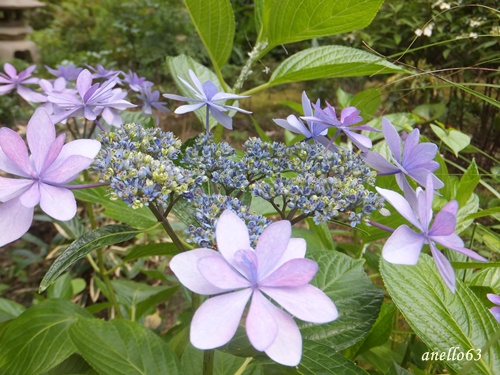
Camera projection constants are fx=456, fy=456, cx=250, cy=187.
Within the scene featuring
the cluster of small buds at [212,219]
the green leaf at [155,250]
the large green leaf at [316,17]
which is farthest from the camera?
the green leaf at [155,250]

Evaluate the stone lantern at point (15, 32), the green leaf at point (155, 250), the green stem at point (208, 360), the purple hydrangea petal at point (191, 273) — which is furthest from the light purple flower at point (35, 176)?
the stone lantern at point (15, 32)

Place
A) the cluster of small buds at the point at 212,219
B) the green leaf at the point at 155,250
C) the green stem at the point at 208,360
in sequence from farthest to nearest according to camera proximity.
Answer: the green leaf at the point at 155,250 < the green stem at the point at 208,360 < the cluster of small buds at the point at 212,219

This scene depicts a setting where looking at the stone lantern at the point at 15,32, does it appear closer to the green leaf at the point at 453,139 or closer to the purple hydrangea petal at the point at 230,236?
the green leaf at the point at 453,139

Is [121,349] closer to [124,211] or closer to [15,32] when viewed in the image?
[124,211]

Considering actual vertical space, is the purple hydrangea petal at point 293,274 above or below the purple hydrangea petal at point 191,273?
above

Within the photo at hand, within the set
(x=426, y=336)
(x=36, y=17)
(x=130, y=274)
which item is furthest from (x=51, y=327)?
(x=36, y=17)

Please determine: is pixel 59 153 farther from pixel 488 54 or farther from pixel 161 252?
pixel 488 54

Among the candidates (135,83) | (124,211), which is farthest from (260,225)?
(135,83)
